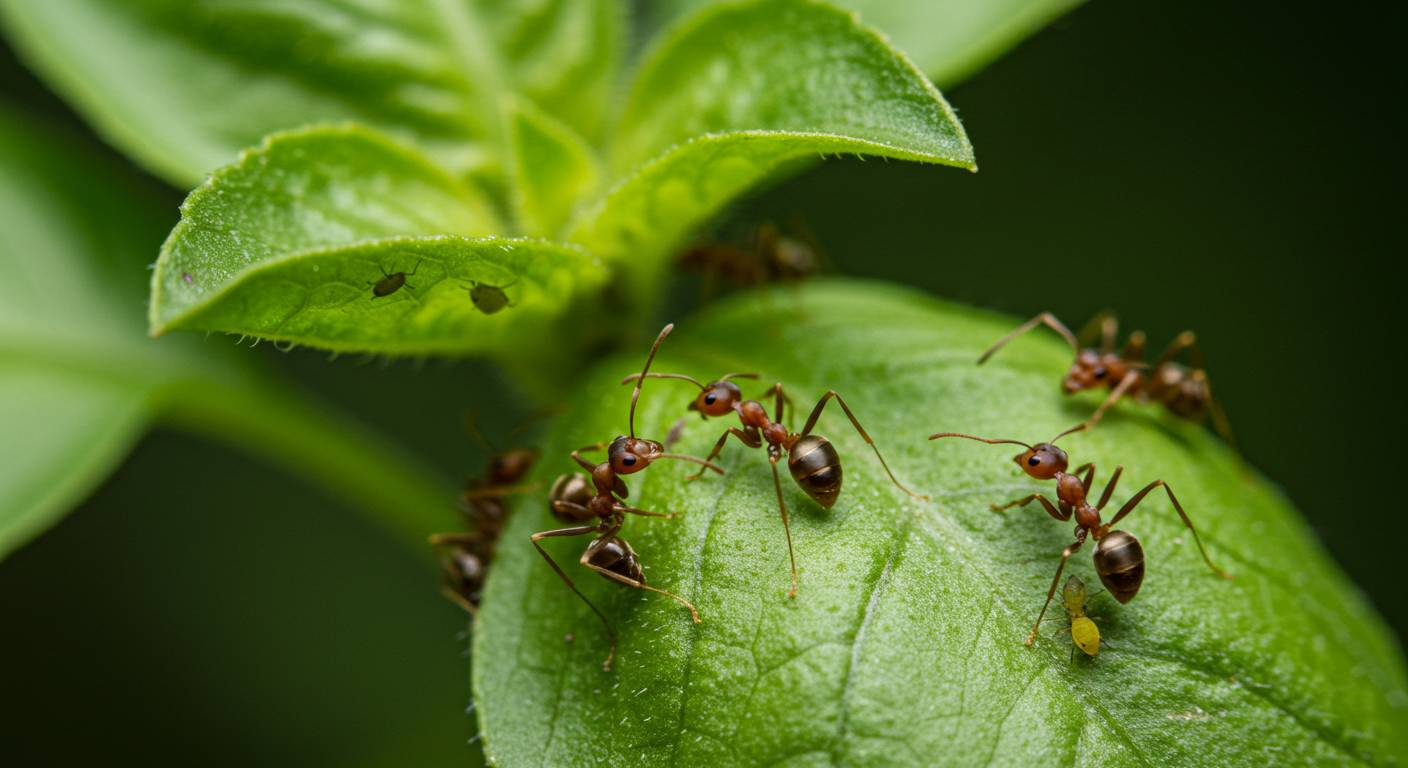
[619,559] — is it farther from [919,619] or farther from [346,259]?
[346,259]

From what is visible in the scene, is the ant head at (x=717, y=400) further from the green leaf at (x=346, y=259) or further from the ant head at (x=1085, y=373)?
the ant head at (x=1085, y=373)

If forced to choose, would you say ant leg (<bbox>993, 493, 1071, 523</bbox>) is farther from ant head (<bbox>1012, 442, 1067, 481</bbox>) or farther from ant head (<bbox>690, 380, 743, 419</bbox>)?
ant head (<bbox>690, 380, 743, 419</bbox>)

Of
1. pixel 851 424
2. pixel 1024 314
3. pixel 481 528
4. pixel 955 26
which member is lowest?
pixel 1024 314

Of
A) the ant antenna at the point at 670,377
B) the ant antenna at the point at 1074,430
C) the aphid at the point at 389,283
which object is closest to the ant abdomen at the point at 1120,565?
the ant antenna at the point at 1074,430

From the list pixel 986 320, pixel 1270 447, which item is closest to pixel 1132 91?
pixel 1270 447

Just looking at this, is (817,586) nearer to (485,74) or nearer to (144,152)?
(485,74)

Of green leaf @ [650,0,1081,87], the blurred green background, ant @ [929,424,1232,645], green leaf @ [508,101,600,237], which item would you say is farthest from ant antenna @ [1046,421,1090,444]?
the blurred green background

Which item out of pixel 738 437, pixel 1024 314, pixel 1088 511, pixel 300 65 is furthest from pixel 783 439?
pixel 1024 314
